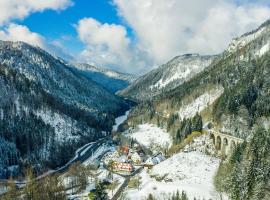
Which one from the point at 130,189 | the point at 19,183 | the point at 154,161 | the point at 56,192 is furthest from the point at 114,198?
the point at 19,183

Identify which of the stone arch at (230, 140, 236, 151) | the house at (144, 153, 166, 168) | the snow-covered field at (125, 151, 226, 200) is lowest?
the snow-covered field at (125, 151, 226, 200)

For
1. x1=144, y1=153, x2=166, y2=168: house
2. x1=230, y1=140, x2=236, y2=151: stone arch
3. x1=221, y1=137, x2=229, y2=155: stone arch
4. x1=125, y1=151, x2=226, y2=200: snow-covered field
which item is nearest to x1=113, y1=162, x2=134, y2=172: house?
x1=144, y1=153, x2=166, y2=168: house

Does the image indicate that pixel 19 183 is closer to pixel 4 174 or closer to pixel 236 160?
pixel 4 174

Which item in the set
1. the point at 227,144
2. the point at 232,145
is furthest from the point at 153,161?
the point at 232,145

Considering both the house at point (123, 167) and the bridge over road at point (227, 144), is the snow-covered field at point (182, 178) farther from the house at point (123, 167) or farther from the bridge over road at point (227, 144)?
the bridge over road at point (227, 144)

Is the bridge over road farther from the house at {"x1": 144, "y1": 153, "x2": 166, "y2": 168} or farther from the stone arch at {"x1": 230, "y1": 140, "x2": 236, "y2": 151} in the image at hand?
the house at {"x1": 144, "y1": 153, "x2": 166, "y2": 168}

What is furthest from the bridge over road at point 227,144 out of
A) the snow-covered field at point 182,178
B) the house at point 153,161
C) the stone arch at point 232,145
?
the house at point 153,161

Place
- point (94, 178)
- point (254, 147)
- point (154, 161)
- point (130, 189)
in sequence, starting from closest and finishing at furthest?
point (254, 147)
point (130, 189)
point (94, 178)
point (154, 161)

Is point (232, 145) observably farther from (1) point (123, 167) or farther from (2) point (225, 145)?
(1) point (123, 167)
